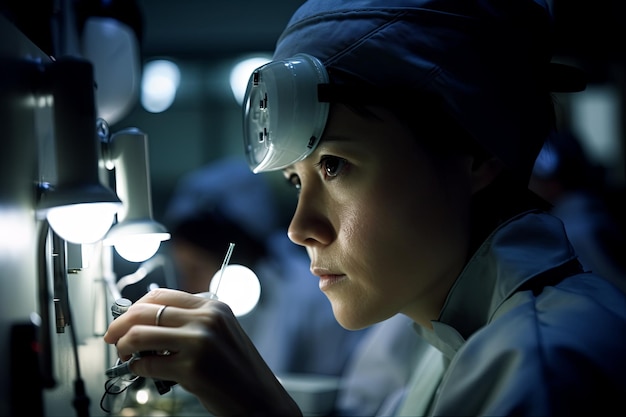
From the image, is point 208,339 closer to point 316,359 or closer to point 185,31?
point 316,359

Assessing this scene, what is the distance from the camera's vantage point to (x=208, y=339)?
30.1 inches

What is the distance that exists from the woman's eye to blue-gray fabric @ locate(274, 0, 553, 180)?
0.38 feet

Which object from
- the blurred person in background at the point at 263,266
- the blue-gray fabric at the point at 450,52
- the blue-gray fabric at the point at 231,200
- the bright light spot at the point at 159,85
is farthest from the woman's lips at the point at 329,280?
the bright light spot at the point at 159,85

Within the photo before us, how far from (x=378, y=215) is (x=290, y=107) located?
7.7 inches

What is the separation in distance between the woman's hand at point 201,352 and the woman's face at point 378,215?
214 millimetres

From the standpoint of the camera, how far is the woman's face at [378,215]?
3.15 feet

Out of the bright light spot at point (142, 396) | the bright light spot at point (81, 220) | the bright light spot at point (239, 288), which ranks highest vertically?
the bright light spot at point (81, 220)

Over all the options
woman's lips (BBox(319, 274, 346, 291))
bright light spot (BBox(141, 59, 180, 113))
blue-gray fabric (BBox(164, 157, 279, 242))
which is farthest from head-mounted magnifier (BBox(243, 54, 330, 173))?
bright light spot (BBox(141, 59, 180, 113))

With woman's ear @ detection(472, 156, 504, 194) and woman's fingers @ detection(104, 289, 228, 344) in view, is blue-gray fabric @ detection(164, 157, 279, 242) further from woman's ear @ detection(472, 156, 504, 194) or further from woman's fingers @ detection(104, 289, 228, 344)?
woman's fingers @ detection(104, 289, 228, 344)

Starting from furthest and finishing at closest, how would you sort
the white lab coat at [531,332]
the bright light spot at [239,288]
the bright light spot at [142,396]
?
the bright light spot at [239,288]
the bright light spot at [142,396]
the white lab coat at [531,332]

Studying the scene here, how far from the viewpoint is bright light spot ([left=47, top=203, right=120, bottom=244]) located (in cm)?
76

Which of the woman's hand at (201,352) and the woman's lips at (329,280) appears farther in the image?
the woman's lips at (329,280)

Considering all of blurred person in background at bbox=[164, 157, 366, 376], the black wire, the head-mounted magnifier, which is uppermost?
the head-mounted magnifier

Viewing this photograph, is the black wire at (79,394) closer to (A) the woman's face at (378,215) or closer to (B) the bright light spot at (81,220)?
(B) the bright light spot at (81,220)
